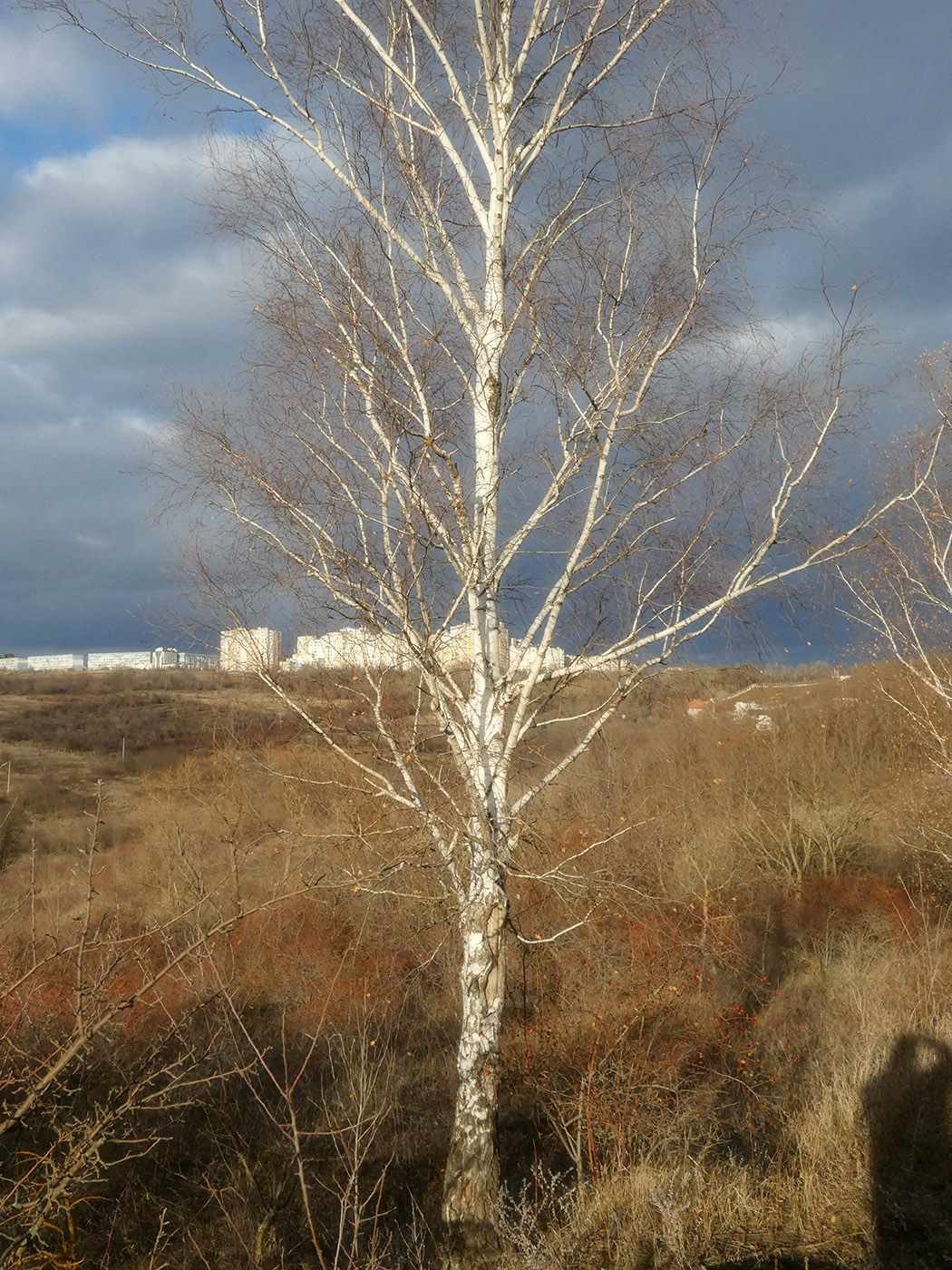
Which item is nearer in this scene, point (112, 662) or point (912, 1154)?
point (912, 1154)

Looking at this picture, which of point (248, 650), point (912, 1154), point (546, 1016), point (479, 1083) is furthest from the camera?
point (546, 1016)

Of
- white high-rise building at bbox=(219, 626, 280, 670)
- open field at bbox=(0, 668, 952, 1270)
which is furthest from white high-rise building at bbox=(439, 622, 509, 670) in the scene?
white high-rise building at bbox=(219, 626, 280, 670)

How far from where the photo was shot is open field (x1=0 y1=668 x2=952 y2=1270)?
5016mm

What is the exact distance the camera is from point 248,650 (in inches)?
209

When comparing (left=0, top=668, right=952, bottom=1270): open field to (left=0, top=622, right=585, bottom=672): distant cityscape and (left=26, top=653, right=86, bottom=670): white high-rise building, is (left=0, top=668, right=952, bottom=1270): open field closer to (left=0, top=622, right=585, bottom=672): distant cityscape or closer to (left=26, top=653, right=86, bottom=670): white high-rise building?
(left=0, top=622, right=585, bottom=672): distant cityscape

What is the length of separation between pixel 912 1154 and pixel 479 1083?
12.7 feet

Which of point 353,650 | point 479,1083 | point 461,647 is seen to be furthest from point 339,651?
point 479,1083

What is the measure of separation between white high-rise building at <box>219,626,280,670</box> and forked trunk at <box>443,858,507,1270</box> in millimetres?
1797

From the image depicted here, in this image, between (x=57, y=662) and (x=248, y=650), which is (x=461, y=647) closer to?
(x=248, y=650)

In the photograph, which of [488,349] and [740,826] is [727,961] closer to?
[740,826]

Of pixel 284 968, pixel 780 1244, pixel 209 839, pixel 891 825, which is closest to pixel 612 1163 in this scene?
pixel 780 1244

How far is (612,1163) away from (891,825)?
11337mm

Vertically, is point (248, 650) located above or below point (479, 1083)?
above

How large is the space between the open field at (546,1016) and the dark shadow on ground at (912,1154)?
3 centimetres
